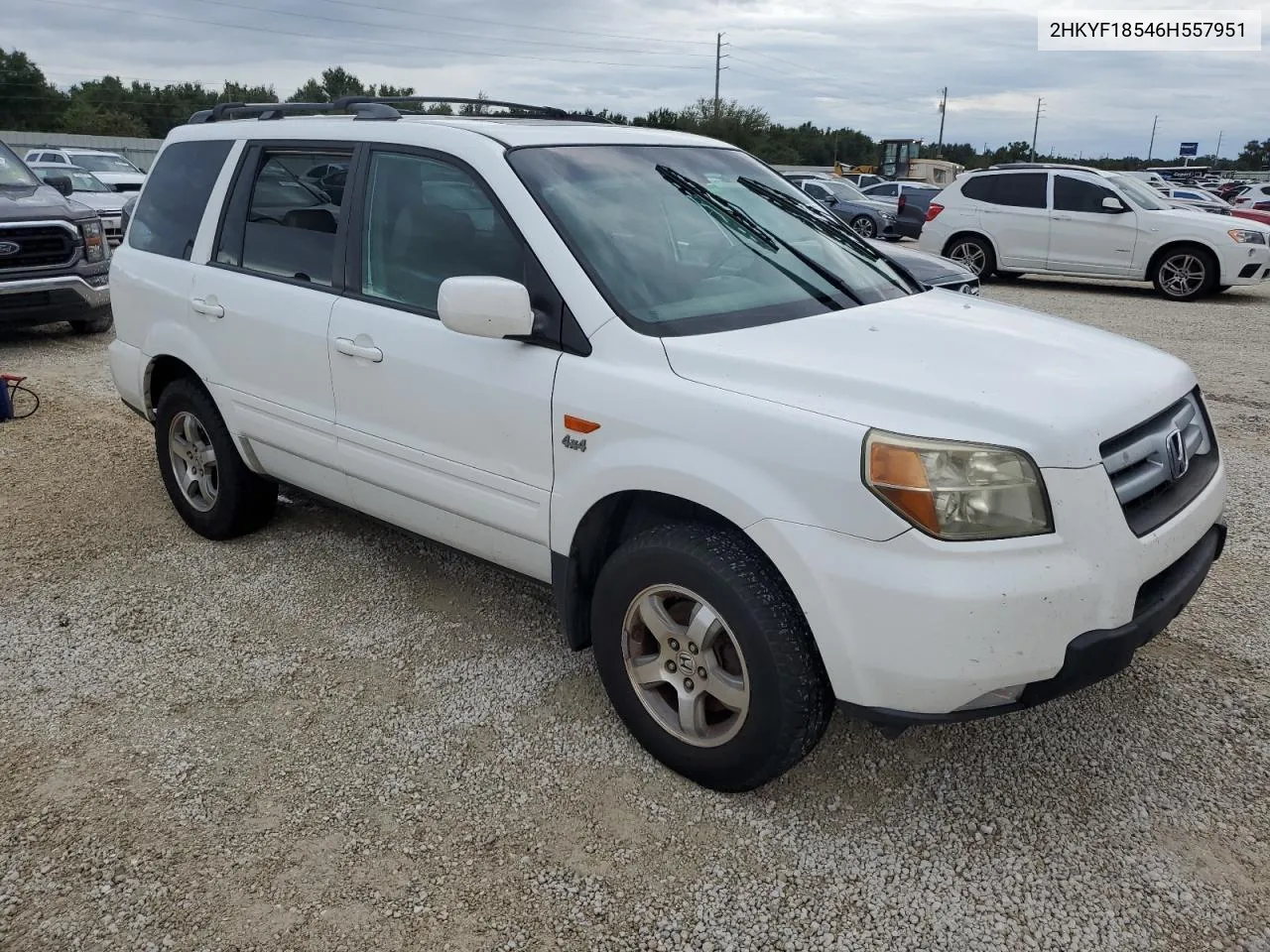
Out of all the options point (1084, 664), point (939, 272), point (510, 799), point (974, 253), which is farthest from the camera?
point (974, 253)

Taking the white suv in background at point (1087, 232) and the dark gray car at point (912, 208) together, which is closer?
the white suv in background at point (1087, 232)

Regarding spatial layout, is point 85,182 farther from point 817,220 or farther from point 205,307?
point 817,220

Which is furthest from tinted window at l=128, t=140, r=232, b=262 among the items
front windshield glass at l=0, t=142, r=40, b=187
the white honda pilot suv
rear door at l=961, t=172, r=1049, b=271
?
rear door at l=961, t=172, r=1049, b=271

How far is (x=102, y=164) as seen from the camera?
18.8m

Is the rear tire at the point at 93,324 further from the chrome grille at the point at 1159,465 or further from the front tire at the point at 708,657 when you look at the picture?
the chrome grille at the point at 1159,465

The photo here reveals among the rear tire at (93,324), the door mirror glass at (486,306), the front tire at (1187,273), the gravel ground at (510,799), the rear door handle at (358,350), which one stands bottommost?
the gravel ground at (510,799)

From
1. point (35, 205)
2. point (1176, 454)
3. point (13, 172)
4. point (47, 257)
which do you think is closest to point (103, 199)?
point (13, 172)

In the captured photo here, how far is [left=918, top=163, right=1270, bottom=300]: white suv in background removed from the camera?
1284cm

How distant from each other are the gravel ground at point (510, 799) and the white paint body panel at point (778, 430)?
527mm

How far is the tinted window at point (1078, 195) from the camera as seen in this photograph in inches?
527

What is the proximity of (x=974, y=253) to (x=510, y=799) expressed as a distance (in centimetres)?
1379

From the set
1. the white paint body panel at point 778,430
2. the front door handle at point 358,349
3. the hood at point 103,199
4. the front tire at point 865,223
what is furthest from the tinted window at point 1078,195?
the hood at point 103,199

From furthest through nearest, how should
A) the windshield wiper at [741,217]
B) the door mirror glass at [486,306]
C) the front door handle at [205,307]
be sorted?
the front door handle at [205,307] < the windshield wiper at [741,217] < the door mirror glass at [486,306]

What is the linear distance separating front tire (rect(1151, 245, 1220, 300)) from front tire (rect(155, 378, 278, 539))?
12.7 metres
